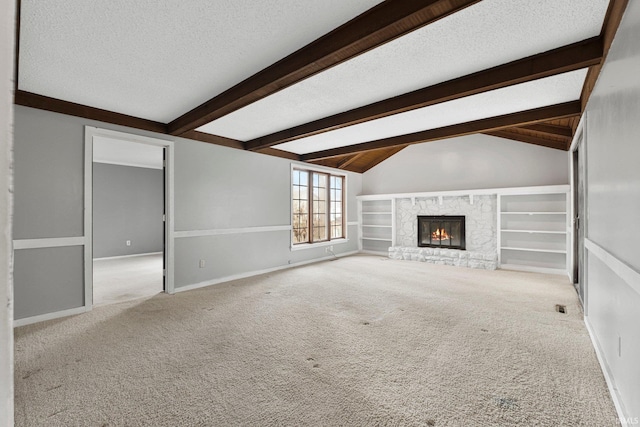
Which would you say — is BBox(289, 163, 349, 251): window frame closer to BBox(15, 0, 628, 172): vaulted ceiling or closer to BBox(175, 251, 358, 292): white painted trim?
BBox(175, 251, 358, 292): white painted trim

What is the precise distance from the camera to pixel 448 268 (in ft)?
19.3

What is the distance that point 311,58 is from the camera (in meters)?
2.25

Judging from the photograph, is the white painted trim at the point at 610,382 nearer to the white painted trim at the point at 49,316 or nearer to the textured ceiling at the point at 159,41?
the textured ceiling at the point at 159,41

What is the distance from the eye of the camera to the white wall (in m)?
0.35

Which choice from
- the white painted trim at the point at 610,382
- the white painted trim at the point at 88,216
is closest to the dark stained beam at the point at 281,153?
the white painted trim at the point at 88,216

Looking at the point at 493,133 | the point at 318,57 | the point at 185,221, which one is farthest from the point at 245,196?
the point at 493,133

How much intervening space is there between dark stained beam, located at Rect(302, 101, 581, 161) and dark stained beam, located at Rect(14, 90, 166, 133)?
3236mm

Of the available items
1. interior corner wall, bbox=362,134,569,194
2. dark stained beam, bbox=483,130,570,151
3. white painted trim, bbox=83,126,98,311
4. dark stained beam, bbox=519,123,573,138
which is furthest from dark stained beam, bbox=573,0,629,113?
white painted trim, bbox=83,126,98,311

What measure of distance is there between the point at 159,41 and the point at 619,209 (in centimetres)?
327

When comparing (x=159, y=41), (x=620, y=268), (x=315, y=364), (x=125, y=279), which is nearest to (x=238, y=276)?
(x=125, y=279)

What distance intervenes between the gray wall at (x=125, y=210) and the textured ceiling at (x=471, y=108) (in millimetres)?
4920

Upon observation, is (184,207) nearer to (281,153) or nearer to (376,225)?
(281,153)

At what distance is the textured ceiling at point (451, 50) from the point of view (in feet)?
6.27

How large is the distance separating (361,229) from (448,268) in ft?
9.17
